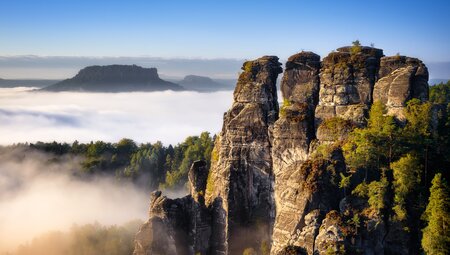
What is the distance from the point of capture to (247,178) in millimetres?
56125

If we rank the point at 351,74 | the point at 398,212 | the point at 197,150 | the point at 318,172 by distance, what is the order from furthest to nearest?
the point at 197,150 < the point at 351,74 < the point at 318,172 < the point at 398,212

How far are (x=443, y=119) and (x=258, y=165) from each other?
20.7m

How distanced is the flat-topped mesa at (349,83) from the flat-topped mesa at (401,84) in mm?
1674

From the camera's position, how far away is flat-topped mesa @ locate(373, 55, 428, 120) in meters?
49.2

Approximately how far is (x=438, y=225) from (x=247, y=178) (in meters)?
22.9

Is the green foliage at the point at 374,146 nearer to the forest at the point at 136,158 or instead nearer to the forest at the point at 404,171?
the forest at the point at 404,171

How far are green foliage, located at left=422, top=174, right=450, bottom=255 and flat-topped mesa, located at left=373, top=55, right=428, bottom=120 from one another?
11994 millimetres

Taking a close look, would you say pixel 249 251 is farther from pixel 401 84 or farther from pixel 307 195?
pixel 401 84

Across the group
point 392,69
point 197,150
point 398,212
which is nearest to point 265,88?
point 392,69

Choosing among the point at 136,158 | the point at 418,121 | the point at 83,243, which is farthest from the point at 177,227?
the point at 136,158

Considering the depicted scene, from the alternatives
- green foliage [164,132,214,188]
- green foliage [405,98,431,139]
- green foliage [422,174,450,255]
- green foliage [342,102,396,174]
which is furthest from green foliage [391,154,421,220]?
green foliage [164,132,214,188]

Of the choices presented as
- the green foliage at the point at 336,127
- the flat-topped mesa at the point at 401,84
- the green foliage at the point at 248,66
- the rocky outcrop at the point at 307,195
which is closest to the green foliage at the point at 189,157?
the green foliage at the point at 248,66

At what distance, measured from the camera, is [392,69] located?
5162 centimetres

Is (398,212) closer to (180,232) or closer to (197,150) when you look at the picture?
(180,232)
